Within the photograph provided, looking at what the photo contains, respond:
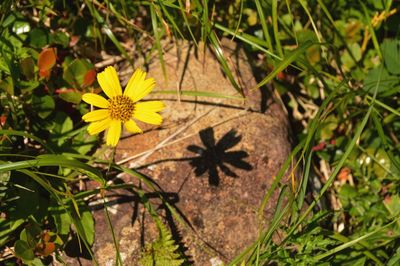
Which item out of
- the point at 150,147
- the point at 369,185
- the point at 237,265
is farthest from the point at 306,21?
the point at 237,265

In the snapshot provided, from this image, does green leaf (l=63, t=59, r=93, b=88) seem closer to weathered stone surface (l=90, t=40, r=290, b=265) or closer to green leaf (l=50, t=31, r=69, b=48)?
green leaf (l=50, t=31, r=69, b=48)

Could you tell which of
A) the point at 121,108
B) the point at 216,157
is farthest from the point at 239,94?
the point at 121,108

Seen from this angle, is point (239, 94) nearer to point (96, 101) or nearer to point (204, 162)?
point (204, 162)

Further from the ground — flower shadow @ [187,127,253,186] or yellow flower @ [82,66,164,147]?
yellow flower @ [82,66,164,147]

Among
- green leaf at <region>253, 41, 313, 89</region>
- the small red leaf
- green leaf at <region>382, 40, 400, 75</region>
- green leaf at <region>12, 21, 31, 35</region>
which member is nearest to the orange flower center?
the small red leaf

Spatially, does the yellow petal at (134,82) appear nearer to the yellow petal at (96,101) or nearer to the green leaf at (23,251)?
the yellow petal at (96,101)

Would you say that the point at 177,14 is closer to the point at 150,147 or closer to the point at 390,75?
the point at 150,147

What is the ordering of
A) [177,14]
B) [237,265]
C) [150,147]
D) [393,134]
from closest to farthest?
1. [237,265]
2. [150,147]
3. [177,14]
4. [393,134]

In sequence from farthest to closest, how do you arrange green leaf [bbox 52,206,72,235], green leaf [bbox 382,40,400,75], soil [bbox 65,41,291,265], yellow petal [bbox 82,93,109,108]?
1. green leaf [bbox 382,40,400,75]
2. soil [bbox 65,41,291,265]
3. green leaf [bbox 52,206,72,235]
4. yellow petal [bbox 82,93,109,108]
